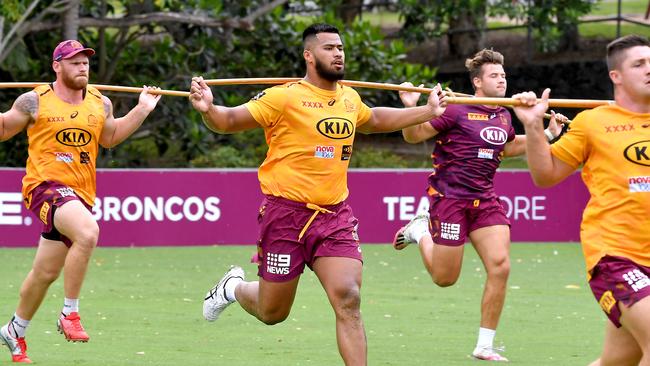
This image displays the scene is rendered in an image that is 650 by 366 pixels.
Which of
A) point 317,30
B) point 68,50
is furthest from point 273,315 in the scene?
point 68,50

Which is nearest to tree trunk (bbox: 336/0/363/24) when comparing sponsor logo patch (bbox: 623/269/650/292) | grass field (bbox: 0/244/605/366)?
grass field (bbox: 0/244/605/366)

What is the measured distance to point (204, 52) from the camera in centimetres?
2142

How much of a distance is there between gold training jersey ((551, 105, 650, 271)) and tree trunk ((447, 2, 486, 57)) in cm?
1782

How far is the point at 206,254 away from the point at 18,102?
7.52 meters

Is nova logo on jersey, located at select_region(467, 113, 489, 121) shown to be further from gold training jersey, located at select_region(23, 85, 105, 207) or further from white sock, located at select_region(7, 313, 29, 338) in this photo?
white sock, located at select_region(7, 313, 29, 338)

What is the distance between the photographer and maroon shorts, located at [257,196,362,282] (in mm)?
8156

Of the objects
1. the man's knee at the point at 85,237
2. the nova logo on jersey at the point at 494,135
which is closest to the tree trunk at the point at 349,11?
the nova logo on jersey at the point at 494,135

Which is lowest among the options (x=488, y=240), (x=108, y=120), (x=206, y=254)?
(x=206, y=254)

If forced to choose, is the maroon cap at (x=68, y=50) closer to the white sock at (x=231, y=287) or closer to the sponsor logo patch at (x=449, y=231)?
the white sock at (x=231, y=287)

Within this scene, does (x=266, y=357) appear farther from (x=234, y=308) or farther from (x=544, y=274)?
(x=544, y=274)

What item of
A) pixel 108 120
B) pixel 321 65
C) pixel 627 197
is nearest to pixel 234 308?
pixel 108 120

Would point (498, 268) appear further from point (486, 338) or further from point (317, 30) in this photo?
point (317, 30)

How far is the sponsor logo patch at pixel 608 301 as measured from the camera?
21.7 feet

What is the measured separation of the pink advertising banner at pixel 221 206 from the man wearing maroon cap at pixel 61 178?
7.17 metres
